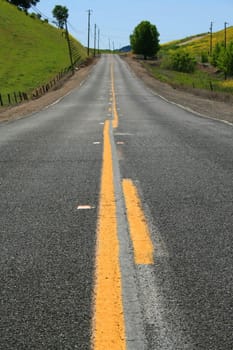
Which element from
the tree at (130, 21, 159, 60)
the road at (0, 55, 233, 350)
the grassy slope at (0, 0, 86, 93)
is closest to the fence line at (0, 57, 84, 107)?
the grassy slope at (0, 0, 86, 93)

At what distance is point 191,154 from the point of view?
814 centimetres

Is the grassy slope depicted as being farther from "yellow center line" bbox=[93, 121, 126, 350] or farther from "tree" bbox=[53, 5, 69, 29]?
"tree" bbox=[53, 5, 69, 29]

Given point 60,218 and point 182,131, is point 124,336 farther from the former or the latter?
point 182,131

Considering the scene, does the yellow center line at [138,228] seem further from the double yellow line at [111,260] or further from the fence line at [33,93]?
the fence line at [33,93]

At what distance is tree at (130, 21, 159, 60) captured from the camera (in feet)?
391

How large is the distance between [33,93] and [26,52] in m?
44.4

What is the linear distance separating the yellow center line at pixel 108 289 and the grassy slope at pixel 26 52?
46207 millimetres

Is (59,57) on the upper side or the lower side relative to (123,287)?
upper

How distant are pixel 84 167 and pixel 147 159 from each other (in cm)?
116

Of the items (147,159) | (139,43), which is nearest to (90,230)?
(147,159)

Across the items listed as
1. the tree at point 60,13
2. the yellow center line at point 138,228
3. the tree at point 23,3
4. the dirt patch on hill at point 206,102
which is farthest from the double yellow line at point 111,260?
the tree at point 60,13

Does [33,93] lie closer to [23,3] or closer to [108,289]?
[108,289]

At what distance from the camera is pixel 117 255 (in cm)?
345

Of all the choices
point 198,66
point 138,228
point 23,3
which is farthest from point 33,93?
point 23,3
